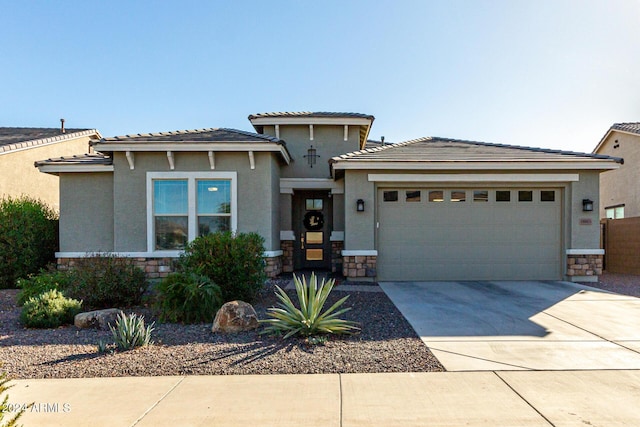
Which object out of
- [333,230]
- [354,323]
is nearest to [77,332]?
[354,323]

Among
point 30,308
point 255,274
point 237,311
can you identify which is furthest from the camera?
point 255,274

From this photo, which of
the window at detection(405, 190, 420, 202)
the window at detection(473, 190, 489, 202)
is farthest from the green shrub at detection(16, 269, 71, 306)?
the window at detection(473, 190, 489, 202)

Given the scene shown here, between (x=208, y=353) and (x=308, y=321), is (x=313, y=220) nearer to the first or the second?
(x=308, y=321)

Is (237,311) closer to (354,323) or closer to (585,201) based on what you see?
(354,323)

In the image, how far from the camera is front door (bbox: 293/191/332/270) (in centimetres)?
1273

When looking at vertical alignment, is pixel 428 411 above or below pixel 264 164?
below

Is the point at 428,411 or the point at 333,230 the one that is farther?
the point at 333,230

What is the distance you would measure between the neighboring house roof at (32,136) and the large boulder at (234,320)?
1312 cm

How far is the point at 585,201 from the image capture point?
9.86m

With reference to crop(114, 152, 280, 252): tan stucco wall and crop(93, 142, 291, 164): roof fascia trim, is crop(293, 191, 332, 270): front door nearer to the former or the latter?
crop(114, 152, 280, 252): tan stucco wall

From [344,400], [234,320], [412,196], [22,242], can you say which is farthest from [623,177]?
[22,242]

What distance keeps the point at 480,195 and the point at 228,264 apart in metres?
6.83

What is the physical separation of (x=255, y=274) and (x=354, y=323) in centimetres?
252

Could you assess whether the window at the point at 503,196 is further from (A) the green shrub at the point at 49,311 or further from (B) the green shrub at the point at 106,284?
(A) the green shrub at the point at 49,311
